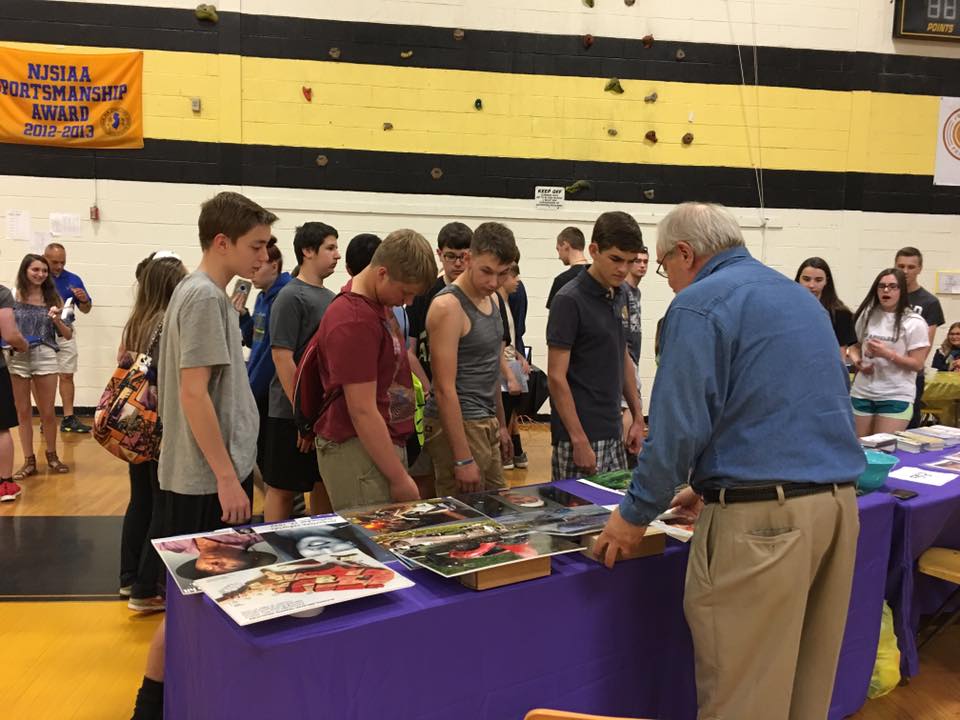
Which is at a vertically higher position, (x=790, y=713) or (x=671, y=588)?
(x=671, y=588)

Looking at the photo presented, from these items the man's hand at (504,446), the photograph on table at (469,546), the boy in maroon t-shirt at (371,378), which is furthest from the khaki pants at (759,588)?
the man's hand at (504,446)

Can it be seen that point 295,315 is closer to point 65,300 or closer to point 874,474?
point 874,474

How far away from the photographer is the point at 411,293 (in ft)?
6.32

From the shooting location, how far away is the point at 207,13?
232 inches

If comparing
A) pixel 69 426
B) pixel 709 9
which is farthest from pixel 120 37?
pixel 709 9

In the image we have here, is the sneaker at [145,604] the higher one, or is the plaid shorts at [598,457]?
the plaid shorts at [598,457]

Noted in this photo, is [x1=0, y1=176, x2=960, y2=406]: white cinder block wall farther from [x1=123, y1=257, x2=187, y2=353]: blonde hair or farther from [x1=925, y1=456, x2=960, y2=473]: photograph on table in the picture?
[x1=925, y1=456, x2=960, y2=473]: photograph on table

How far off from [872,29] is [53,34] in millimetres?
7114

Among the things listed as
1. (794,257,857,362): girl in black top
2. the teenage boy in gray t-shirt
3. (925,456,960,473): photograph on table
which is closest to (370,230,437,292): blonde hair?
the teenage boy in gray t-shirt

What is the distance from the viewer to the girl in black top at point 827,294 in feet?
12.8

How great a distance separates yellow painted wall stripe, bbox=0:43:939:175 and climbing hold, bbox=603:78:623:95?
56 millimetres

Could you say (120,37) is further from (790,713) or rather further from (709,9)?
(790,713)

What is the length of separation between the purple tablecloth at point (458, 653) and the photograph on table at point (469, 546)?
5cm

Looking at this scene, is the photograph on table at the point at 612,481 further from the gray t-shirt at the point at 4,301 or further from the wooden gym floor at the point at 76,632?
the gray t-shirt at the point at 4,301
